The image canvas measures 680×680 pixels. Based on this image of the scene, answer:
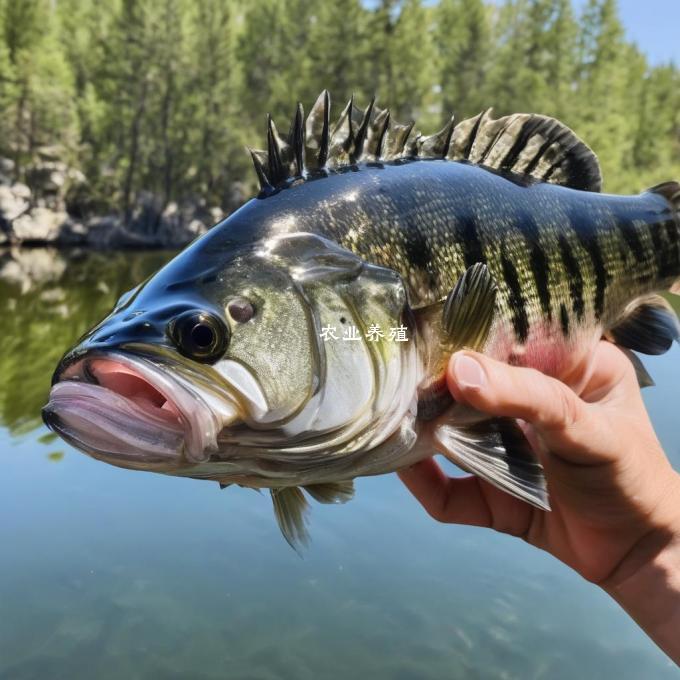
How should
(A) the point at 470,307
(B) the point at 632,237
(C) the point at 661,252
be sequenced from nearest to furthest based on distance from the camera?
1. (A) the point at 470,307
2. (B) the point at 632,237
3. (C) the point at 661,252

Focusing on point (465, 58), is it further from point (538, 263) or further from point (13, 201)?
point (538, 263)

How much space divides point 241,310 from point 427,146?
3.31ft

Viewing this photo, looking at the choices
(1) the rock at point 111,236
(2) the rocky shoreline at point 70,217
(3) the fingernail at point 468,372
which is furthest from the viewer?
(1) the rock at point 111,236

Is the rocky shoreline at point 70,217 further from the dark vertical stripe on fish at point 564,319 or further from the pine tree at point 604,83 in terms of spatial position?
the dark vertical stripe on fish at point 564,319

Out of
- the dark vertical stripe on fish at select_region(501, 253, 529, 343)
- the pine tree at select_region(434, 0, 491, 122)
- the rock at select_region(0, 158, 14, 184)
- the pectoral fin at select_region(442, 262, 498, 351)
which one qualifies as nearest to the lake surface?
the dark vertical stripe on fish at select_region(501, 253, 529, 343)

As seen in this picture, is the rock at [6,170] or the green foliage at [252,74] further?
the green foliage at [252,74]

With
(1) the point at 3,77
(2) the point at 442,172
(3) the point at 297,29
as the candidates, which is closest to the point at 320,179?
(2) the point at 442,172

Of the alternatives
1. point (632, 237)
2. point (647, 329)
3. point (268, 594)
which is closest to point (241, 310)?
point (632, 237)

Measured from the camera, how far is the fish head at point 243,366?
52.2 inches

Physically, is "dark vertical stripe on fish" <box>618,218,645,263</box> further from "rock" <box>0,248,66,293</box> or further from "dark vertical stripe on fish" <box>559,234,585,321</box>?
"rock" <box>0,248,66,293</box>

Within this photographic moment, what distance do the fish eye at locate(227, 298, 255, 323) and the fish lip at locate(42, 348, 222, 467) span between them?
0.19 meters

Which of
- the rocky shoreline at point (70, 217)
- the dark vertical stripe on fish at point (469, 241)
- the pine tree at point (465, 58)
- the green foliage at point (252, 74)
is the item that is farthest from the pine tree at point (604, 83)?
the dark vertical stripe on fish at point (469, 241)

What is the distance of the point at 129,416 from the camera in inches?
51.4

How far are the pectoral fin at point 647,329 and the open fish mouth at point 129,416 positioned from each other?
5.56ft
